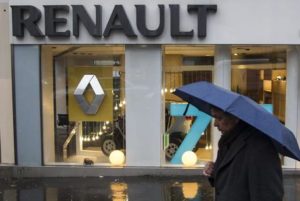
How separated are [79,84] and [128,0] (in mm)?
1790

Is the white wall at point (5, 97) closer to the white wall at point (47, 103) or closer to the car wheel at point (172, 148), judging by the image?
the white wall at point (47, 103)

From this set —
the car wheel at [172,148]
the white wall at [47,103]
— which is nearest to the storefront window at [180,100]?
the car wheel at [172,148]

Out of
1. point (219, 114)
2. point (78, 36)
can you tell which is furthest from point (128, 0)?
point (219, 114)

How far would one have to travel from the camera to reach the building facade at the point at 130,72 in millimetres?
7758

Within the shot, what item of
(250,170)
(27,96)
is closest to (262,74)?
(27,96)

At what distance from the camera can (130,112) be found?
26.5ft

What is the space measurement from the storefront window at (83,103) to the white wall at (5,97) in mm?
626

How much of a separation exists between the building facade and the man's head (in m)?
5.04

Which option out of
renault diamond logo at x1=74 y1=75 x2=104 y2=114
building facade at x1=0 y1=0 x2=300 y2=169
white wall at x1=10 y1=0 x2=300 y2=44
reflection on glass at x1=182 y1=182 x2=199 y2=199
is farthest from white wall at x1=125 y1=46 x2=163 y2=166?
reflection on glass at x1=182 y1=182 x2=199 y2=199

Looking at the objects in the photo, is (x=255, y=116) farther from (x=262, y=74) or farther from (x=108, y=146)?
(x=108, y=146)

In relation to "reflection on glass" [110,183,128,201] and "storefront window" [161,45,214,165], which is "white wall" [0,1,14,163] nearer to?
"reflection on glass" [110,183,128,201]

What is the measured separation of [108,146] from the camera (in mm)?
8438

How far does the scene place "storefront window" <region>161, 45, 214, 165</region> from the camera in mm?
8180

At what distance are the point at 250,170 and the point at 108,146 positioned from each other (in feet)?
19.8
